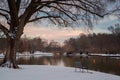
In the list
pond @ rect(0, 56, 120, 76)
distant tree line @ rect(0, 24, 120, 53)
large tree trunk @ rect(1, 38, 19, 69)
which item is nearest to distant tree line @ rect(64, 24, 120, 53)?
distant tree line @ rect(0, 24, 120, 53)

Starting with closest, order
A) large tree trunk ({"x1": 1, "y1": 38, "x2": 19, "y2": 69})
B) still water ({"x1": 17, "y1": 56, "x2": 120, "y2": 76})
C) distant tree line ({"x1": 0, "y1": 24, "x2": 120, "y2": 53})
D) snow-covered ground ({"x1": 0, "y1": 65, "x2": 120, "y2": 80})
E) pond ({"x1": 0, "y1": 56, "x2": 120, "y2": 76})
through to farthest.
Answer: snow-covered ground ({"x1": 0, "y1": 65, "x2": 120, "y2": 80}) → large tree trunk ({"x1": 1, "y1": 38, "x2": 19, "y2": 69}) → still water ({"x1": 17, "y1": 56, "x2": 120, "y2": 76}) → pond ({"x1": 0, "y1": 56, "x2": 120, "y2": 76}) → distant tree line ({"x1": 0, "y1": 24, "x2": 120, "y2": 53})

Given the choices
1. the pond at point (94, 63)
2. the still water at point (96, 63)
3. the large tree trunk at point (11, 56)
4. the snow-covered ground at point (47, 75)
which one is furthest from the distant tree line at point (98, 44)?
the snow-covered ground at point (47, 75)

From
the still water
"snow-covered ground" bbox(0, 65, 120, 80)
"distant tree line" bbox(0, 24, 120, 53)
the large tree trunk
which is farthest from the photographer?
"distant tree line" bbox(0, 24, 120, 53)

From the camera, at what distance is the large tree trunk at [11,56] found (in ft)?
81.9

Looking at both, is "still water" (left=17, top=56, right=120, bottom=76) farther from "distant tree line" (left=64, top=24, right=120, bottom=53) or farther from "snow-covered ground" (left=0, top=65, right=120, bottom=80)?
"distant tree line" (left=64, top=24, right=120, bottom=53)

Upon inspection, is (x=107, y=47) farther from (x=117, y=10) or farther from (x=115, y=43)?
(x=117, y=10)

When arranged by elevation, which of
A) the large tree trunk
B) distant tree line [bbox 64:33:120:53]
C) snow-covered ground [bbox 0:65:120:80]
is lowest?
snow-covered ground [bbox 0:65:120:80]

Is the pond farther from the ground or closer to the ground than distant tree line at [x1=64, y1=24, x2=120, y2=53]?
closer to the ground

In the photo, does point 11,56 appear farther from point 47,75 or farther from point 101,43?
point 101,43

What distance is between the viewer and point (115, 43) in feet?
360

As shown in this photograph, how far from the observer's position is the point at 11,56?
83.4ft

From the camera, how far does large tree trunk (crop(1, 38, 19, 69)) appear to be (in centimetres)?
2495

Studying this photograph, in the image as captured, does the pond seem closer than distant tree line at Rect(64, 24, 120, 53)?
Yes

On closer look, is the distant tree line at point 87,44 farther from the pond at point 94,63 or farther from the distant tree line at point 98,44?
the pond at point 94,63
